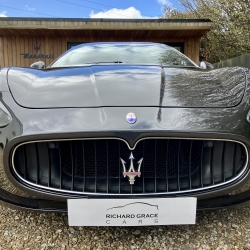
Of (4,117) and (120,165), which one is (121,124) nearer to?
(120,165)

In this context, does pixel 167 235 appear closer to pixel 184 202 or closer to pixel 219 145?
pixel 184 202

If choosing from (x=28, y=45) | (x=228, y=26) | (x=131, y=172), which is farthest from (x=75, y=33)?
(x=131, y=172)

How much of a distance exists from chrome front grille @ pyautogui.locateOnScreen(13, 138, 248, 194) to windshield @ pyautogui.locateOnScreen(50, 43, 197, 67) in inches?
52.3

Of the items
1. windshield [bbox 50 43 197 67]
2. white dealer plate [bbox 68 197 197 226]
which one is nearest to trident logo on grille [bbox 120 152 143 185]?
white dealer plate [bbox 68 197 197 226]

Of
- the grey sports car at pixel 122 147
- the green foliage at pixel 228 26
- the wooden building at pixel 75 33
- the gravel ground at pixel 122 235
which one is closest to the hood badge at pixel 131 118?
the grey sports car at pixel 122 147

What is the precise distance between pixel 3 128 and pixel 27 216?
72cm

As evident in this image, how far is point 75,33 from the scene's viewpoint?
8.49 metres

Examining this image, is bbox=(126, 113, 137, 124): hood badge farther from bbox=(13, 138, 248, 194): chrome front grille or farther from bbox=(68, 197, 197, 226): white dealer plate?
bbox=(68, 197, 197, 226): white dealer plate

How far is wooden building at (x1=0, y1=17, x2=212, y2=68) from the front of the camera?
25.8 ft

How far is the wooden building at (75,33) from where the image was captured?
786 centimetres

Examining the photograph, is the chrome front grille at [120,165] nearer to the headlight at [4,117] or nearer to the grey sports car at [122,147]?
the grey sports car at [122,147]

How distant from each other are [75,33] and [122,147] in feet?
25.6

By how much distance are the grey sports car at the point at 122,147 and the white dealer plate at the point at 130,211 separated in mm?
31

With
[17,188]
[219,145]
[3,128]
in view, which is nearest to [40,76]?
[3,128]
